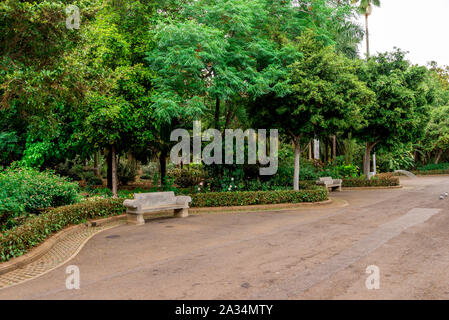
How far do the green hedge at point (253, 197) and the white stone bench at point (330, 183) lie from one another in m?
4.52

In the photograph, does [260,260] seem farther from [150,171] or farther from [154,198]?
[150,171]

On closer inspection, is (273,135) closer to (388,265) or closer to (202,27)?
(202,27)

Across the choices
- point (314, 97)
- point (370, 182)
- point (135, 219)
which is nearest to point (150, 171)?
point (370, 182)

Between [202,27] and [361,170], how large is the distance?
86.6 feet

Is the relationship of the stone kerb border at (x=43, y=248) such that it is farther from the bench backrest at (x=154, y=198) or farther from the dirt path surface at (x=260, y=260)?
the bench backrest at (x=154, y=198)

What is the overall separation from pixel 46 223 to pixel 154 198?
3.88 metres

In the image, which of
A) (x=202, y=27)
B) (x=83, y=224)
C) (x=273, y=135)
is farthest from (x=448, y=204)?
(x=83, y=224)

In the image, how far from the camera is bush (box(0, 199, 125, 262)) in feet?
23.2

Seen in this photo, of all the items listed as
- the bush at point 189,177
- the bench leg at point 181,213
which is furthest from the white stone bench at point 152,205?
the bush at point 189,177

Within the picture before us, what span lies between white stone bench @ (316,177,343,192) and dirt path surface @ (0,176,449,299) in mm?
8608

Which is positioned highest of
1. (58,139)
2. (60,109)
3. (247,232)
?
(60,109)

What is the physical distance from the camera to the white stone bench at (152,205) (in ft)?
37.3

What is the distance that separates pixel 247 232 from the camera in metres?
9.98

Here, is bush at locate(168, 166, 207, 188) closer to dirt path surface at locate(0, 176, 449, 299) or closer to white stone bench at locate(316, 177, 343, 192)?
white stone bench at locate(316, 177, 343, 192)
